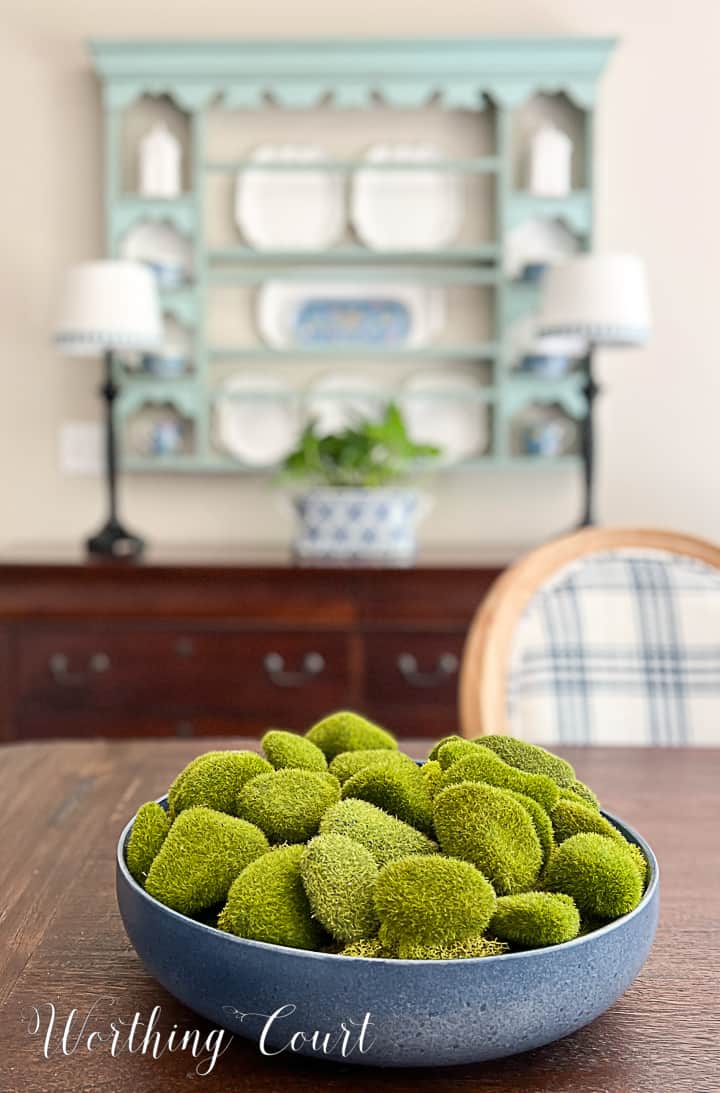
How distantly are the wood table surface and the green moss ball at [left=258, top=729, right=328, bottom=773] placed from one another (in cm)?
13

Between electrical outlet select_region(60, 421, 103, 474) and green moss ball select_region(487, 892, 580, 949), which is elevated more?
electrical outlet select_region(60, 421, 103, 474)

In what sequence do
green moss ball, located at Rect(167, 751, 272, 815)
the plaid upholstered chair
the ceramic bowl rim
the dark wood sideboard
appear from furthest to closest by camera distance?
the dark wood sideboard, the plaid upholstered chair, green moss ball, located at Rect(167, 751, 272, 815), the ceramic bowl rim

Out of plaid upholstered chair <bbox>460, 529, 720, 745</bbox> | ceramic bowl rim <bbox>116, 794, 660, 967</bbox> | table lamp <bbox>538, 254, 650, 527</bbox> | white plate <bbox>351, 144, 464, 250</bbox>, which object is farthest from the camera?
white plate <bbox>351, 144, 464, 250</bbox>

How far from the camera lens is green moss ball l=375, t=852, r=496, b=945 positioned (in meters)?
0.43

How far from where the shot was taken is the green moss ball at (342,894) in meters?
0.44

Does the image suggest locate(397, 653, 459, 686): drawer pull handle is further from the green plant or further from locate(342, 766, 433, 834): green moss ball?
locate(342, 766, 433, 834): green moss ball

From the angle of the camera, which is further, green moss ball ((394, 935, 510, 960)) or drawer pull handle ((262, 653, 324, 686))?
drawer pull handle ((262, 653, 324, 686))

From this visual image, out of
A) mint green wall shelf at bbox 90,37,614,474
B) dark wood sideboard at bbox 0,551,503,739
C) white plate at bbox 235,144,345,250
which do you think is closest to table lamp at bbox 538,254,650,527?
mint green wall shelf at bbox 90,37,614,474

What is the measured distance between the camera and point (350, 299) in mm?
2850

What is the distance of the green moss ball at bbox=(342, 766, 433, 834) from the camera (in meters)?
0.51

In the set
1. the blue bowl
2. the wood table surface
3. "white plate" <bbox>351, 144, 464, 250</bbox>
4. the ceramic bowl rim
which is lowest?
the wood table surface

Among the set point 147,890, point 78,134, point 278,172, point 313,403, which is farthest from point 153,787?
point 78,134

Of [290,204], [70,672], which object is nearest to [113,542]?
[70,672]

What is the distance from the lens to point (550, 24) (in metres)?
2.81
